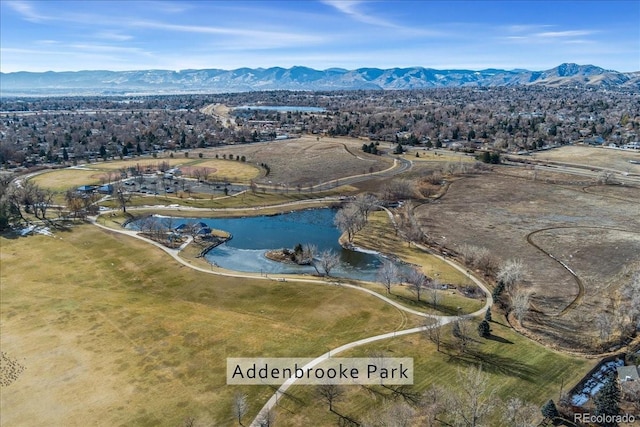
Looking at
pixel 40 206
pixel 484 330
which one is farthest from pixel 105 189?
pixel 484 330

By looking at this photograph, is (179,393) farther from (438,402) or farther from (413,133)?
(413,133)

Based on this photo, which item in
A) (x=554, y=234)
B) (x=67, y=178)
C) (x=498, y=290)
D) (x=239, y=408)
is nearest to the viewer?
(x=239, y=408)

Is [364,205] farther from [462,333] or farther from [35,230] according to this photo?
[35,230]

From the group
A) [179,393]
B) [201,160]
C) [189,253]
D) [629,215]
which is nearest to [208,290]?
[189,253]

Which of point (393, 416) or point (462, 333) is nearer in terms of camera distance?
point (393, 416)

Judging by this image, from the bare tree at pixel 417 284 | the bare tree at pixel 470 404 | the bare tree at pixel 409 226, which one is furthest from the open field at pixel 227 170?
the bare tree at pixel 470 404

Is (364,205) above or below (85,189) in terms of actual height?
above
